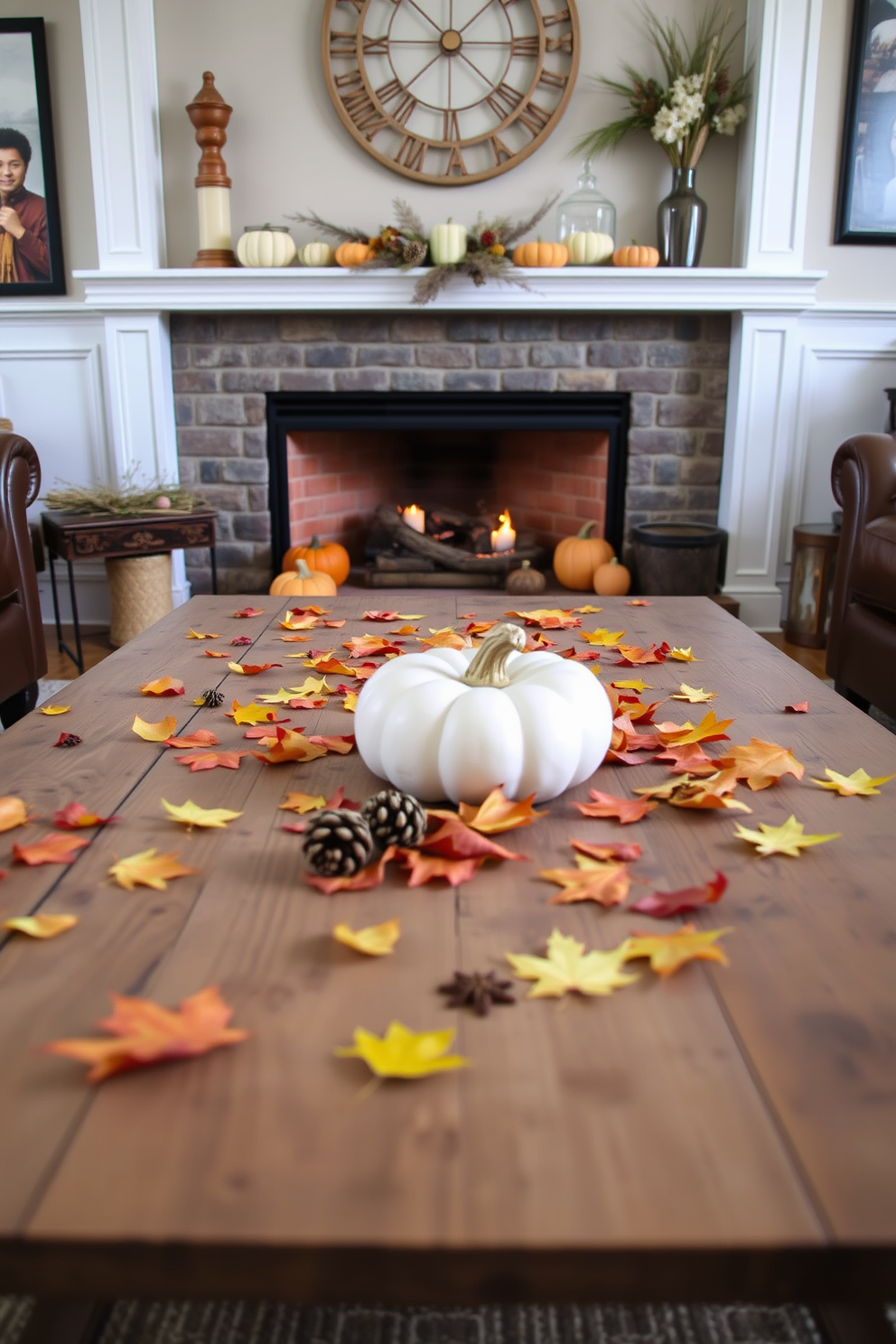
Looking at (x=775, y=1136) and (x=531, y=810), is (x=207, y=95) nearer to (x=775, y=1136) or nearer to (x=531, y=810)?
(x=531, y=810)

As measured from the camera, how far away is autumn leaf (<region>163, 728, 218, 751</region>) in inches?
44.4

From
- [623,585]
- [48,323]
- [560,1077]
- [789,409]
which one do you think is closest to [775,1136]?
[560,1077]

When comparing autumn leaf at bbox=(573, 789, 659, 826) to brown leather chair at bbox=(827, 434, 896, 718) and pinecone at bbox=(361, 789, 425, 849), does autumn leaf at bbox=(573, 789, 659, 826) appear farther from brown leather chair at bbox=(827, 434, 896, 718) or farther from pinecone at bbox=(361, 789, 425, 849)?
brown leather chair at bbox=(827, 434, 896, 718)

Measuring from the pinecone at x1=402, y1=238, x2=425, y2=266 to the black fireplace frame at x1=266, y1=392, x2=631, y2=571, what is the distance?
1.45 feet

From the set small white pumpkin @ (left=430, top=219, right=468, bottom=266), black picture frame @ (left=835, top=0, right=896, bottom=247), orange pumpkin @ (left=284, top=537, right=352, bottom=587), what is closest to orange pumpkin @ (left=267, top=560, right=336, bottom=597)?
orange pumpkin @ (left=284, top=537, right=352, bottom=587)

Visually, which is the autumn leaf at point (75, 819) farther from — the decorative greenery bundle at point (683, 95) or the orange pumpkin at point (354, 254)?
the decorative greenery bundle at point (683, 95)

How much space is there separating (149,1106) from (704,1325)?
1.95 feet

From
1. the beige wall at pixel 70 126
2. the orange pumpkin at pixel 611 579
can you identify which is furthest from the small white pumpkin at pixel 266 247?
the orange pumpkin at pixel 611 579

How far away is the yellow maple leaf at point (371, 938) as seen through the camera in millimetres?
709

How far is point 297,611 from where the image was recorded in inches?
70.5

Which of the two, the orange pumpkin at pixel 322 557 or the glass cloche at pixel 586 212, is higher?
the glass cloche at pixel 586 212

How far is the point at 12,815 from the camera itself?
3.02ft

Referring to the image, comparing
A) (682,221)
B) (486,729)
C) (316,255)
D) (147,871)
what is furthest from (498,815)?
(682,221)

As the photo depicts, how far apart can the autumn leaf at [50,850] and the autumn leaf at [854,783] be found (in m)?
0.72
